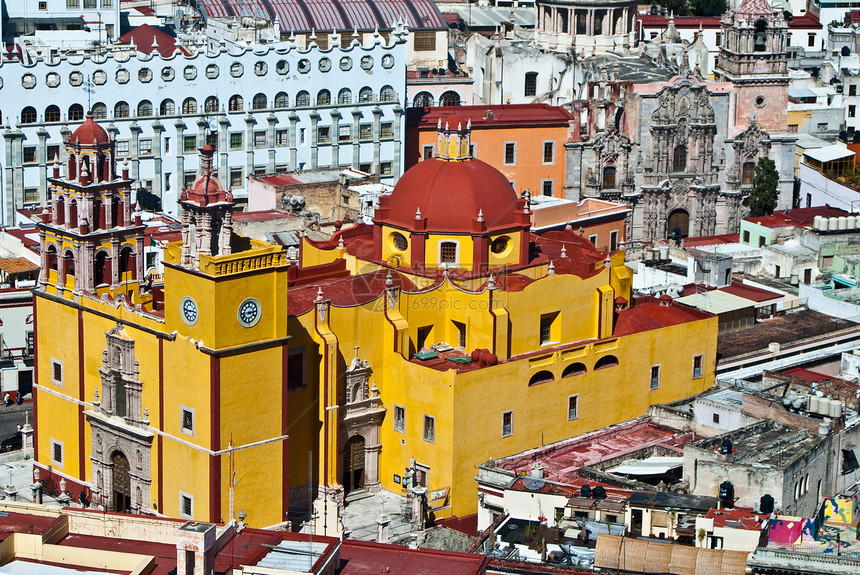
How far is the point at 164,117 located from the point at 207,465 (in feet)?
147

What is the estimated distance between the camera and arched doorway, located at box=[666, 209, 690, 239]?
134500 millimetres

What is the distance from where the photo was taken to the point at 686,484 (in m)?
82.6

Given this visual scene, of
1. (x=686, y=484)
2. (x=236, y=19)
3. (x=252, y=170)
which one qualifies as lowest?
(x=686, y=484)

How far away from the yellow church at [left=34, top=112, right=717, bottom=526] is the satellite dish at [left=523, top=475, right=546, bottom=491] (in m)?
5.19

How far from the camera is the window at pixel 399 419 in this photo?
288 feet

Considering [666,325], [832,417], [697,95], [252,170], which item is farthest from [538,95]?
[832,417]

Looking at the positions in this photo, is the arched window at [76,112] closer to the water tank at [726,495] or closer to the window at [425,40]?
the window at [425,40]

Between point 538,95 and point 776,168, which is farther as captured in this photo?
point 538,95

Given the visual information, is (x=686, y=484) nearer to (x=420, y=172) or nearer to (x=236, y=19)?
(x=420, y=172)

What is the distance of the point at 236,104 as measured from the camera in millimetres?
123562

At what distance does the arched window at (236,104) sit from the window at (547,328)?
38868 mm

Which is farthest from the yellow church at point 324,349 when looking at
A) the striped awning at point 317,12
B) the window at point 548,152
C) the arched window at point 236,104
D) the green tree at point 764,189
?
the striped awning at point 317,12

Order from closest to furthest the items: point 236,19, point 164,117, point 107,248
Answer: point 107,248, point 164,117, point 236,19

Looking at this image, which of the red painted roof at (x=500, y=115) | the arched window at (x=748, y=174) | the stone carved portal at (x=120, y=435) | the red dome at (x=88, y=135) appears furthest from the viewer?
the arched window at (x=748, y=174)
